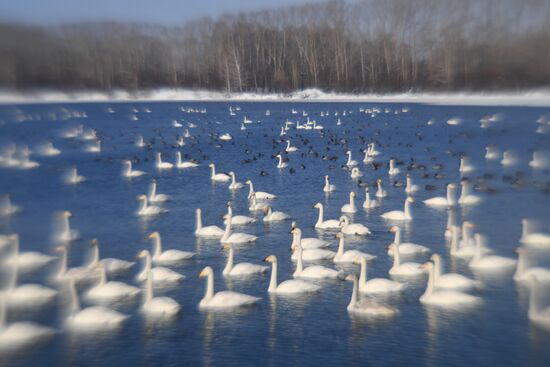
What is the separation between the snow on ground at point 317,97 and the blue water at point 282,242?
17.9 metres

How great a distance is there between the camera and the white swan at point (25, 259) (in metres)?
16.8

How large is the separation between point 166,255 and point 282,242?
331 centimetres

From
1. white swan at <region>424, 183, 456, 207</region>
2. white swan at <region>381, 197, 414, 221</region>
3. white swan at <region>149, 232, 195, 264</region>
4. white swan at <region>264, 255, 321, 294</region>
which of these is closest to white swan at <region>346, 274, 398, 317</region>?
white swan at <region>264, 255, 321, 294</region>

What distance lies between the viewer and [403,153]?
38688mm

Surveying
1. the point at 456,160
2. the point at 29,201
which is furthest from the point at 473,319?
the point at 456,160

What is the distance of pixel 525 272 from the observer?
15.3 metres

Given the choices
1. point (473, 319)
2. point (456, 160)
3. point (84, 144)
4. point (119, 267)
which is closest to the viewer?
point (473, 319)

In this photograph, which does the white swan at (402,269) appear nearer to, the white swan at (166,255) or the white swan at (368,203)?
the white swan at (166,255)

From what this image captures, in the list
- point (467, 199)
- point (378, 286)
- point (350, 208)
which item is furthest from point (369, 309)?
point (467, 199)

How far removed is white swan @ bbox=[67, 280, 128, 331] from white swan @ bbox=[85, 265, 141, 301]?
43.9 inches

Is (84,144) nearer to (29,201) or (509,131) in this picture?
(29,201)

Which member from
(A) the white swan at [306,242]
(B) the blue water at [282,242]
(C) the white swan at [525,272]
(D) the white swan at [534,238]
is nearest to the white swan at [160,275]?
(B) the blue water at [282,242]

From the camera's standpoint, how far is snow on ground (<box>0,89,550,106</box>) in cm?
7162

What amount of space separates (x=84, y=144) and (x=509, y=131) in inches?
1100
